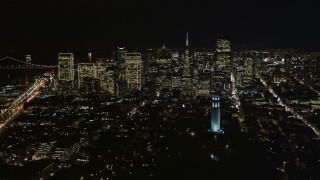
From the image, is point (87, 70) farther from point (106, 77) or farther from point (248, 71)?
point (248, 71)

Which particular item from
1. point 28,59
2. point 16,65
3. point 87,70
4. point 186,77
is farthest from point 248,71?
point 16,65

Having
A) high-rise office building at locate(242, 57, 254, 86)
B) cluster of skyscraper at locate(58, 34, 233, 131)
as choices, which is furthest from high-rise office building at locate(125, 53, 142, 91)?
high-rise office building at locate(242, 57, 254, 86)

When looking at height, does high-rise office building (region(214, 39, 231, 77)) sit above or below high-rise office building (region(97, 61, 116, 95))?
above

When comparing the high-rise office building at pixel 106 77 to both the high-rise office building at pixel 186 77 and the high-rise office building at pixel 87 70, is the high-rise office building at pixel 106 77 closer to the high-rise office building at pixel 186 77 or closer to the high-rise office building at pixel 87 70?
the high-rise office building at pixel 87 70

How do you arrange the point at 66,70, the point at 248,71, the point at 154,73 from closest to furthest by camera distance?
the point at 66,70 < the point at 248,71 < the point at 154,73

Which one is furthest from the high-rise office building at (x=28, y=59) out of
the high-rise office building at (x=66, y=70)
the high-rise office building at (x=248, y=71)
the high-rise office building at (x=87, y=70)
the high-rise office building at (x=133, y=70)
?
the high-rise office building at (x=248, y=71)

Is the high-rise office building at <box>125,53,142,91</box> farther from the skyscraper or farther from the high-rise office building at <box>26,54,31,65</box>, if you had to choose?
the high-rise office building at <box>26,54,31,65</box>
